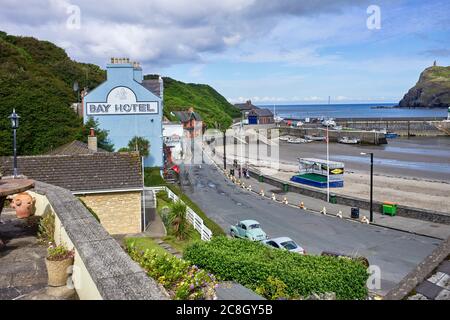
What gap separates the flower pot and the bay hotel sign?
33.9 metres

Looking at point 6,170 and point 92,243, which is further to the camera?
point 6,170

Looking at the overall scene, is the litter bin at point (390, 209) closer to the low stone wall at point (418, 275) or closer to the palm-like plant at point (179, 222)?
the palm-like plant at point (179, 222)

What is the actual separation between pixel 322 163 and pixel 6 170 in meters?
31.9

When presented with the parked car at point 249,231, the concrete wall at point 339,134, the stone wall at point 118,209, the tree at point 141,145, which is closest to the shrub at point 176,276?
the stone wall at point 118,209

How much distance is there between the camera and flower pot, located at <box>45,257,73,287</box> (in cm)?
639

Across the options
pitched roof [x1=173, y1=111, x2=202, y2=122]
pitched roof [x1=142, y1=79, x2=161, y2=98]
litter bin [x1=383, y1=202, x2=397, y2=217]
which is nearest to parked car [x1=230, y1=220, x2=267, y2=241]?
litter bin [x1=383, y1=202, x2=397, y2=217]

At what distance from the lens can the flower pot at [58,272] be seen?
6.39 m

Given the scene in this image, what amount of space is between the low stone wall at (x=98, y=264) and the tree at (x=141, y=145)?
2931 cm

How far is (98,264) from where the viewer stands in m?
5.62

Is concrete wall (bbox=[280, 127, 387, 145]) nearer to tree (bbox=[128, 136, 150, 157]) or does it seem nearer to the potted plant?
tree (bbox=[128, 136, 150, 157])

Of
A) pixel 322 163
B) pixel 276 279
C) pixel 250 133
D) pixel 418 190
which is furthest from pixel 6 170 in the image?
pixel 250 133

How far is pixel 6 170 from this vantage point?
18.3 m
